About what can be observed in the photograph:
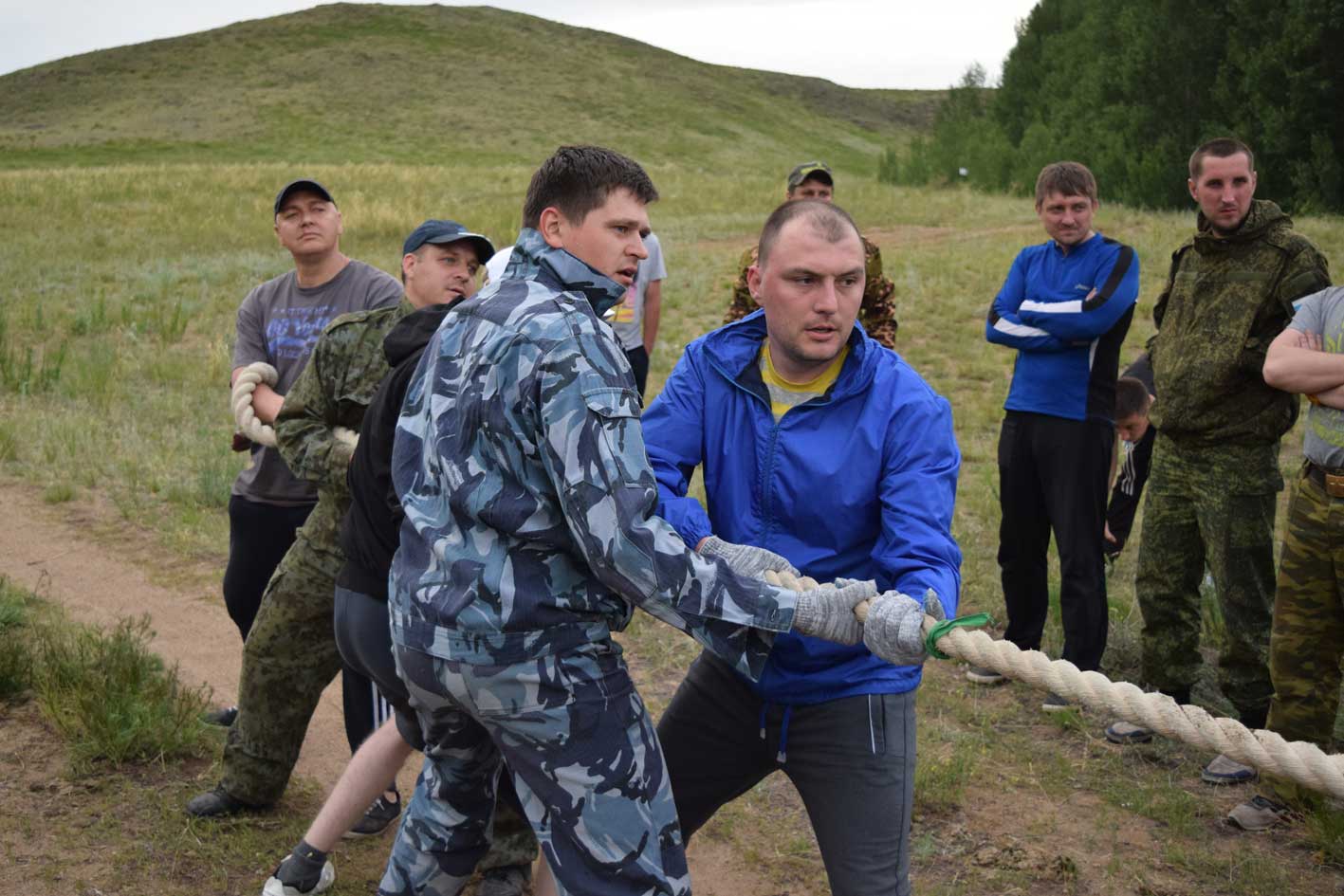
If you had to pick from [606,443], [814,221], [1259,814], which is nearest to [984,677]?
[1259,814]

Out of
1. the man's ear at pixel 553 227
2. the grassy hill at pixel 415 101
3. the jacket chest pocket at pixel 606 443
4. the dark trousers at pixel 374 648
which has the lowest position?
the dark trousers at pixel 374 648

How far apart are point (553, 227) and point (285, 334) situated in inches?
91.6

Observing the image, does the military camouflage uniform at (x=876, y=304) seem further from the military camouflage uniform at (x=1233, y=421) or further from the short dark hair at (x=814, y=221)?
the short dark hair at (x=814, y=221)

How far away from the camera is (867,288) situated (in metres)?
6.12

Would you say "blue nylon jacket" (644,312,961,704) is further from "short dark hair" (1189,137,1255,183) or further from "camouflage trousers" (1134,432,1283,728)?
"short dark hair" (1189,137,1255,183)

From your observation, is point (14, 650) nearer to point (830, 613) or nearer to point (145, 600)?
point (145, 600)

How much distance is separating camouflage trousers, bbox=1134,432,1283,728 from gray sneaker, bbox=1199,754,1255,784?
310 millimetres

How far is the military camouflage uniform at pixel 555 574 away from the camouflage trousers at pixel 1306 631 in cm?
264

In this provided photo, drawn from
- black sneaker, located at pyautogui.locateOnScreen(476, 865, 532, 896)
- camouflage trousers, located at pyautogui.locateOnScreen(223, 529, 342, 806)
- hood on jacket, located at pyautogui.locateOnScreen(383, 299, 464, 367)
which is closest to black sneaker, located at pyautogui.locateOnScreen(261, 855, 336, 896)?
black sneaker, located at pyautogui.locateOnScreen(476, 865, 532, 896)

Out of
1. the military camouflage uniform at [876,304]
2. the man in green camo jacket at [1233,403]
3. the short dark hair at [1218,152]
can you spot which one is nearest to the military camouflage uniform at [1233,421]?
the man in green camo jacket at [1233,403]

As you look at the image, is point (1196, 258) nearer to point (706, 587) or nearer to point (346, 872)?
point (706, 587)

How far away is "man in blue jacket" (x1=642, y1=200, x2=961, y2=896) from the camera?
2.91 metres

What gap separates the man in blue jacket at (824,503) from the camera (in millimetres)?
2912

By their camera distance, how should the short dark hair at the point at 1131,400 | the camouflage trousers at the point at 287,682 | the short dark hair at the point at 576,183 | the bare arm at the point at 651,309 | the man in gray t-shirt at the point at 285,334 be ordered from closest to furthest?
the short dark hair at the point at 576,183 → the camouflage trousers at the point at 287,682 → the man in gray t-shirt at the point at 285,334 → the short dark hair at the point at 1131,400 → the bare arm at the point at 651,309
